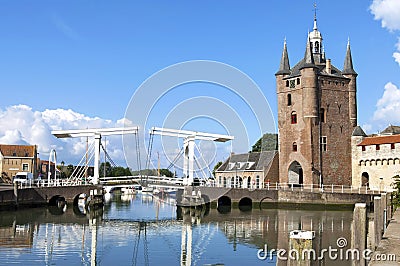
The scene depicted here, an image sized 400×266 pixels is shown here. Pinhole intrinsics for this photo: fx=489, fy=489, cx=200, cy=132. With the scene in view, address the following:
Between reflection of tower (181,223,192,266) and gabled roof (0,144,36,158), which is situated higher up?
gabled roof (0,144,36,158)

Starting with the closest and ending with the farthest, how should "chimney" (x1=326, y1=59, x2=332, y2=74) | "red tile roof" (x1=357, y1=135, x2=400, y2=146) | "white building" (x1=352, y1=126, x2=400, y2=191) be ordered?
"white building" (x1=352, y1=126, x2=400, y2=191) → "red tile roof" (x1=357, y1=135, x2=400, y2=146) → "chimney" (x1=326, y1=59, x2=332, y2=74)

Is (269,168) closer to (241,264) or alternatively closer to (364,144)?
(364,144)

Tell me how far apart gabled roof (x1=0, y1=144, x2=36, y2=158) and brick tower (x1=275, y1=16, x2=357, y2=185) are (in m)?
35.9

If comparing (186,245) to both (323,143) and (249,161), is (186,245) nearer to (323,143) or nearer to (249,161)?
(323,143)

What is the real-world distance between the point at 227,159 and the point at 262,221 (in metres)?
28.9

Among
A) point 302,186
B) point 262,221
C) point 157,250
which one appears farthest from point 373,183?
point 157,250

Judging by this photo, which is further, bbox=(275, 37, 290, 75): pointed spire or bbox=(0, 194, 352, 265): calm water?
bbox=(275, 37, 290, 75): pointed spire

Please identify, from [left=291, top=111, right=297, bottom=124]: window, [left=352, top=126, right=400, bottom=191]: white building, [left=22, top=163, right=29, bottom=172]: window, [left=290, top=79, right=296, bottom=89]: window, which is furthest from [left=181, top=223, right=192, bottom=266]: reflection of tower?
[left=22, top=163, right=29, bottom=172]: window

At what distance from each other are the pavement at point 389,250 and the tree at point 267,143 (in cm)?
4321

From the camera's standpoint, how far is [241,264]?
1472 cm

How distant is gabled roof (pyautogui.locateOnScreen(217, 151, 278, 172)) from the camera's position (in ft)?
153

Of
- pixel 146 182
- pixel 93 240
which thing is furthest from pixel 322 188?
pixel 93 240

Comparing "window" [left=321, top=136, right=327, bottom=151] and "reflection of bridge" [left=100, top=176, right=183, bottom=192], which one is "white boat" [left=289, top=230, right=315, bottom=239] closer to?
"reflection of bridge" [left=100, top=176, right=183, bottom=192]

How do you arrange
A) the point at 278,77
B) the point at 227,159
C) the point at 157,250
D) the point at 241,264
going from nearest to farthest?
1. the point at 241,264
2. the point at 157,250
3. the point at 278,77
4. the point at 227,159
